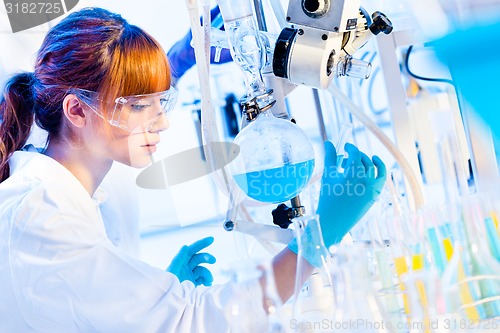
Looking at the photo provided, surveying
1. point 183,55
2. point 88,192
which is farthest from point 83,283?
point 183,55

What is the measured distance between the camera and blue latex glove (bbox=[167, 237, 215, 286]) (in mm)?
1912

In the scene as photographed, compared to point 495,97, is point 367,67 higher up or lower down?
higher up

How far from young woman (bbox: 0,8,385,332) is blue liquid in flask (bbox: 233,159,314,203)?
0.08 meters

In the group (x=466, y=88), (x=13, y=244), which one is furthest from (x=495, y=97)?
(x=13, y=244)

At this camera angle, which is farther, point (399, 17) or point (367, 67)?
point (399, 17)

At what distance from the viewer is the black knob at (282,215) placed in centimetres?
161

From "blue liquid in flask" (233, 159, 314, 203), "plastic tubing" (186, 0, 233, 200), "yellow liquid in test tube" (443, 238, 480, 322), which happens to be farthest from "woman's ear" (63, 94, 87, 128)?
"yellow liquid in test tube" (443, 238, 480, 322)

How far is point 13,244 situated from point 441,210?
37.7 inches

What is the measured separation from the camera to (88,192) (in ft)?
5.81

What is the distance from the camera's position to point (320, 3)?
4.53ft

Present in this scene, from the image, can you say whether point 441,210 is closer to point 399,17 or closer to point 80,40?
point 399,17

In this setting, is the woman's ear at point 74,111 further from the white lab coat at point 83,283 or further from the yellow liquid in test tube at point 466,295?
the yellow liquid in test tube at point 466,295

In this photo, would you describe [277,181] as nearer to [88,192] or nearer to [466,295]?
[466,295]

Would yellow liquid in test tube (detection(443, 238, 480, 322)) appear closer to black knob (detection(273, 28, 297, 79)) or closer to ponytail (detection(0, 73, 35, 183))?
black knob (detection(273, 28, 297, 79))
